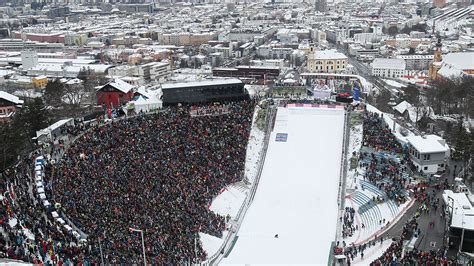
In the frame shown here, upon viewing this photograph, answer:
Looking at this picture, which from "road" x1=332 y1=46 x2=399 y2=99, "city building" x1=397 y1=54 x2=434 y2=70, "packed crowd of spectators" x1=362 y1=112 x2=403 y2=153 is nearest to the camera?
"packed crowd of spectators" x1=362 y1=112 x2=403 y2=153

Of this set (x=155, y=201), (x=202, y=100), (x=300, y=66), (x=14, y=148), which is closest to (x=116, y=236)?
(x=155, y=201)

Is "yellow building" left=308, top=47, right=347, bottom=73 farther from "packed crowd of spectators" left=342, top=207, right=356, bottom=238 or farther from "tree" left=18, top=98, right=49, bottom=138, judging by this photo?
"packed crowd of spectators" left=342, top=207, right=356, bottom=238

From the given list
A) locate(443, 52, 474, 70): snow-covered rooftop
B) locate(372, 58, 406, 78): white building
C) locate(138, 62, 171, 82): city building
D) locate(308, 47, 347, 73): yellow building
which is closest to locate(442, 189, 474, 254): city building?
locate(443, 52, 474, 70): snow-covered rooftop

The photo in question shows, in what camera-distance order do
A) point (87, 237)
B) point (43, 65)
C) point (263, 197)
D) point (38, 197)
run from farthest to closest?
point (43, 65)
point (263, 197)
point (38, 197)
point (87, 237)

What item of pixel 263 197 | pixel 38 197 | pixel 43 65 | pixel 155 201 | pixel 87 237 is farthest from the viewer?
pixel 43 65

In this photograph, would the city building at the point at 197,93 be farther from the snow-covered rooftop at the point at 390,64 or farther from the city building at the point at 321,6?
the city building at the point at 321,6

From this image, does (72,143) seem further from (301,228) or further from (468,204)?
(468,204)
